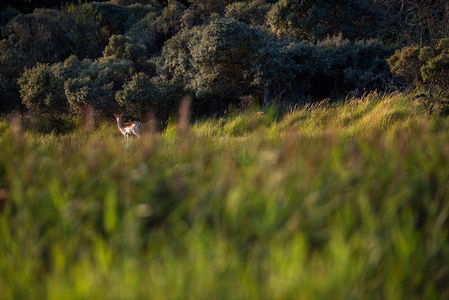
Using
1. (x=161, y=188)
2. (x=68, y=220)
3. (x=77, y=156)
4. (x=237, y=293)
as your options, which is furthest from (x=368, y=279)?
(x=77, y=156)

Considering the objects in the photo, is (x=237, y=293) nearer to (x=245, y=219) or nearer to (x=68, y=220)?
(x=245, y=219)

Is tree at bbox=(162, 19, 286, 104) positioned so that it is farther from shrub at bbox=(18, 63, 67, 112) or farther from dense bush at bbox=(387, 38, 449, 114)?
dense bush at bbox=(387, 38, 449, 114)

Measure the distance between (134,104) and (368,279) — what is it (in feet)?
30.3

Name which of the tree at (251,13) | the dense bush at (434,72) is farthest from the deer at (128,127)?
the tree at (251,13)

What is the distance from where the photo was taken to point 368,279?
2.47 m

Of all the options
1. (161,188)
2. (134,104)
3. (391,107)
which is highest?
(161,188)

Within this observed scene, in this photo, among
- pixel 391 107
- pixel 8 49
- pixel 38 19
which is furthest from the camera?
pixel 38 19

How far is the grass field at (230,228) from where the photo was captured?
91.0 inches

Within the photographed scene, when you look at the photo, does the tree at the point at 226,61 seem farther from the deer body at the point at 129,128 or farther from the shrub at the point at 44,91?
the shrub at the point at 44,91

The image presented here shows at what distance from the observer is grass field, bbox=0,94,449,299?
7.59 ft

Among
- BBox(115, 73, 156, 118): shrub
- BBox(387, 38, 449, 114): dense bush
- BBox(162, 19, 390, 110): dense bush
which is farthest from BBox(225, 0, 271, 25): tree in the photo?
BBox(387, 38, 449, 114): dense bush

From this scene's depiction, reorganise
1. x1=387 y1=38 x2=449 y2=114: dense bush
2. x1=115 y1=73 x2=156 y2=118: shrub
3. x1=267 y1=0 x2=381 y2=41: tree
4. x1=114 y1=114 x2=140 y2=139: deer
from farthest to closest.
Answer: x1=267 y1=0 x2=381 y2=41: tree < x1=115 y1=73 x2=156 y2=118: shrub < x1=114 y1=114 x2=140 y2=139: deer < x1=387 y1=38 x2=449 y2=114: dense bush

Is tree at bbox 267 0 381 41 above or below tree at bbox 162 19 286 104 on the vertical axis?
above

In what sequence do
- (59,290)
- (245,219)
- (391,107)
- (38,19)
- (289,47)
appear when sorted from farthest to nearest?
1. (38,19)
2. (289,47)
3. (391,107)
4. (245,219)
5. (59,290)
